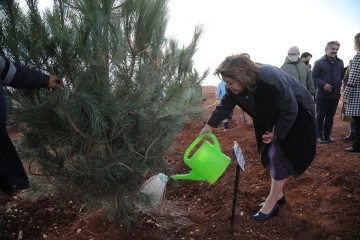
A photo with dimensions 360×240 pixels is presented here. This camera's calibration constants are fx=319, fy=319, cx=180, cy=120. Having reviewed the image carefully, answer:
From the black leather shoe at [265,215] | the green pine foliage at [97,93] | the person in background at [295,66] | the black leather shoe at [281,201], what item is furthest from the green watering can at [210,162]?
the person in background at [295,66]

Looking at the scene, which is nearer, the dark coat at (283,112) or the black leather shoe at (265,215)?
the dark coat at (283,112)

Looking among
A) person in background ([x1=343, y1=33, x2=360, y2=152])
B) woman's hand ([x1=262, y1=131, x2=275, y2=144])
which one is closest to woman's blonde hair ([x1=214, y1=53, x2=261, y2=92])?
woman's hand ([x1=262, y1=131, x2=275, y2=144])

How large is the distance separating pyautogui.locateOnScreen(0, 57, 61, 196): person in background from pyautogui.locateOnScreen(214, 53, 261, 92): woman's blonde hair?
999 mm

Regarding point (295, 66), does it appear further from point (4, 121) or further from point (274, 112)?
point (4, 121)

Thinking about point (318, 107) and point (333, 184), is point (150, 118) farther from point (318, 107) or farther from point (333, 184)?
point (318, 107)

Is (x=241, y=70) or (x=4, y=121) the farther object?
(x=241, y=70)

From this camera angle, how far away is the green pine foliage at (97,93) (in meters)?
1.62

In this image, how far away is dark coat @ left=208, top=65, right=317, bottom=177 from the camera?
1994 millimetres

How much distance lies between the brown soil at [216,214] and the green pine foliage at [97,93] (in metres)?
0.37

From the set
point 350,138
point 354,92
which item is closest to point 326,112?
point 350,138

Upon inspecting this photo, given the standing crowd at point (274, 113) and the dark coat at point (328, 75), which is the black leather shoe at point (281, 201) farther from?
the dark coat at point (328, 75)

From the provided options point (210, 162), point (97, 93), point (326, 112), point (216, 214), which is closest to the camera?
Result: point (97, 93)

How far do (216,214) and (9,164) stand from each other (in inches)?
61.0

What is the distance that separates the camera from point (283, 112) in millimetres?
2039
